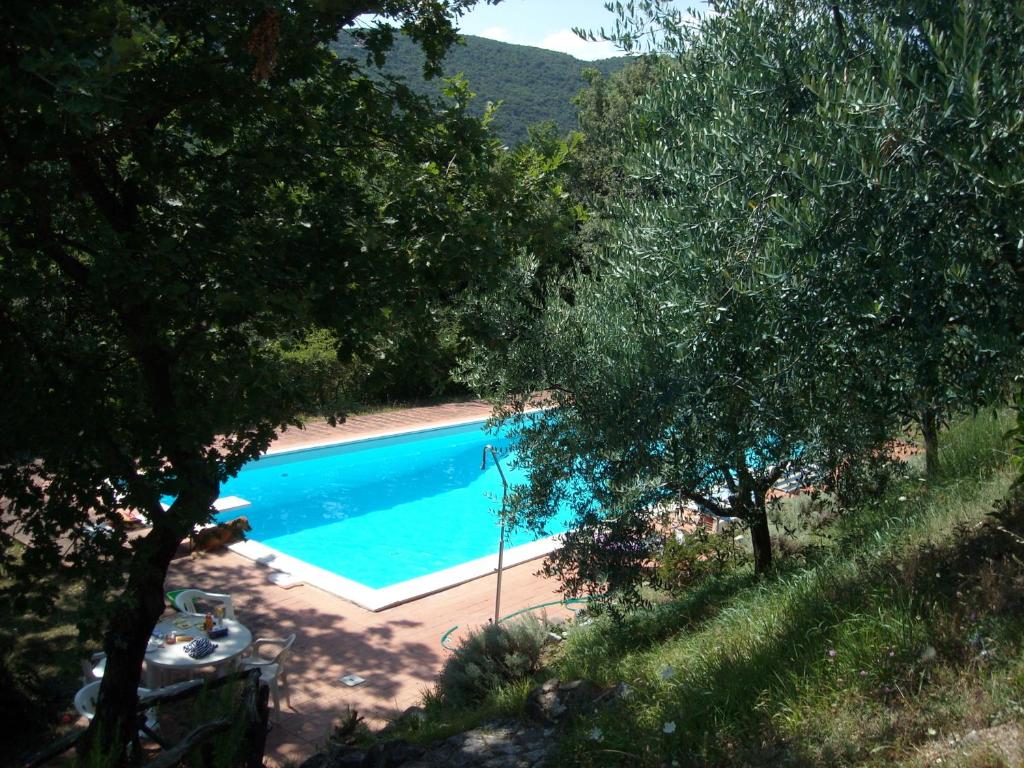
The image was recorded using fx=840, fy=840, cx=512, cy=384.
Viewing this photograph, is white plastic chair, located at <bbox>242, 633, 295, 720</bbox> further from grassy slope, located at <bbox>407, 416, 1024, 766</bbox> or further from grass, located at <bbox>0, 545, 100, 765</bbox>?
grassy slope, located at <bbox>407, 416, 1024, 766</bbox>

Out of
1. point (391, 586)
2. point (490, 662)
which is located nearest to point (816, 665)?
point (490, 662)

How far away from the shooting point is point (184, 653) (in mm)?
6543

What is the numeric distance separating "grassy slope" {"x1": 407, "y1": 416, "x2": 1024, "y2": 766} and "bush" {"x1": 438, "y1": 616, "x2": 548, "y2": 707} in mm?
488

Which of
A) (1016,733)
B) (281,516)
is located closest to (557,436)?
(1016,733)

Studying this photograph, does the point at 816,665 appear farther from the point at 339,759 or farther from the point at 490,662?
the point at 490,662

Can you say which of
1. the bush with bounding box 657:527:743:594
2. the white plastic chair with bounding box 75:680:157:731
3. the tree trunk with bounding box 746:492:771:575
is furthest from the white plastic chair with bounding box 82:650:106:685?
the tree trunk with bounding box 746:492:771:575

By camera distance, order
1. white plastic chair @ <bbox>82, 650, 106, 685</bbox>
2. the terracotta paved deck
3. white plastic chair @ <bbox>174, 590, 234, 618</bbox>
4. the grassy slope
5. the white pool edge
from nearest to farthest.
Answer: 1. the grassy slope
2. white plastic chair @ <bbox>82, 650, 106, 685</bbox>
3. the terracotta paved deck
4. white plastic chair @ <bbox>174, 590, 234, 618</bbox>
5. the white pool edge

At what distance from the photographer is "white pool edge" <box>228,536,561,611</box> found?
9.09m

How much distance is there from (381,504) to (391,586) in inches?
192

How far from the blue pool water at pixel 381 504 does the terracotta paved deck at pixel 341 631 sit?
1752 millimetres

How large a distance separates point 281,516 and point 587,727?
10.3 m

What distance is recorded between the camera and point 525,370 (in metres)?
5.53

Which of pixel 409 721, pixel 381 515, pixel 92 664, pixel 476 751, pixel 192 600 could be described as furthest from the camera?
pixel 381 515

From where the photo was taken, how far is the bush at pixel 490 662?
5.96 meters
